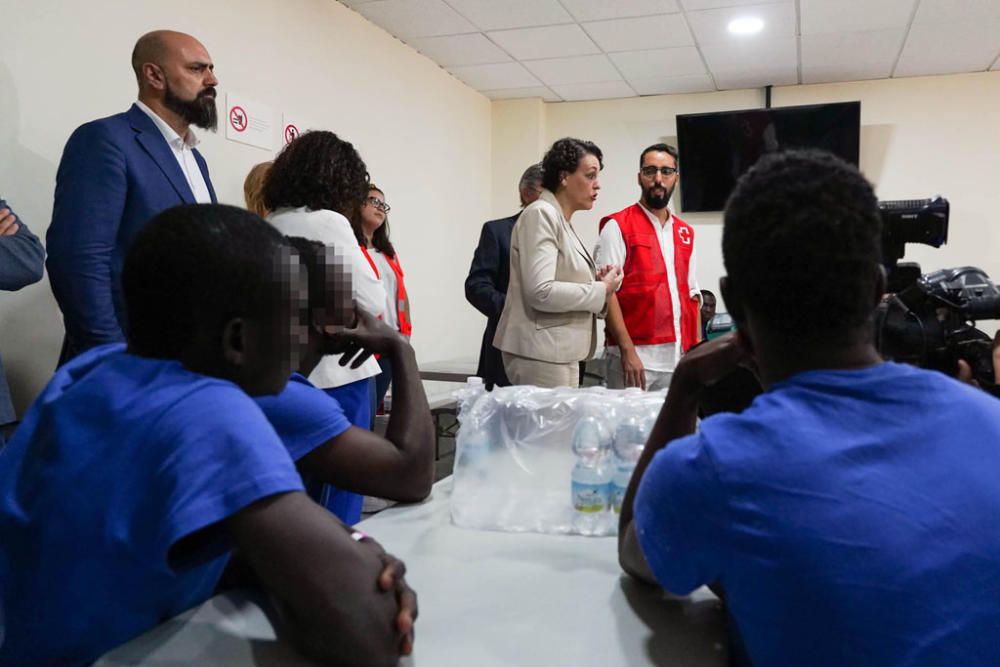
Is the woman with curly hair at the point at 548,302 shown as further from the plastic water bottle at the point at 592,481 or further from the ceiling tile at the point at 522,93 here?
the ceiling tile at the point at 522,93

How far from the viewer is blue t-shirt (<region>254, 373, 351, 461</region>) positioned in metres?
1.03

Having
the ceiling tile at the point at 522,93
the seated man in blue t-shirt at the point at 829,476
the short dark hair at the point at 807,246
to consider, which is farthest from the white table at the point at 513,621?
the ceiling tile at the point at 522,93

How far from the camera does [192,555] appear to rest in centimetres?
70

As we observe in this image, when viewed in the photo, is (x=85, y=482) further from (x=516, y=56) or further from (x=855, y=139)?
(x=855, y=139)

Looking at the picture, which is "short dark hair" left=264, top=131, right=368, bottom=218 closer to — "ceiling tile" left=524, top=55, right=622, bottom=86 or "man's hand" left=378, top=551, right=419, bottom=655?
"man's hand" left=378, top=551, right=419, bottom=655

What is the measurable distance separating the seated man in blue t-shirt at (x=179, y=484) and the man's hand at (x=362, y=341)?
48 centimetres

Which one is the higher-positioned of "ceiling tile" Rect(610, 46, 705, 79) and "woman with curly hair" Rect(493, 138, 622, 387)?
"ceiling tile" Rect(610, 46, 705, 79)

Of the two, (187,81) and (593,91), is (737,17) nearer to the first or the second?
(593,91)

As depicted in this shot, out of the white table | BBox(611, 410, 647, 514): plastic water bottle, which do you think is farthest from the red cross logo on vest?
the white table

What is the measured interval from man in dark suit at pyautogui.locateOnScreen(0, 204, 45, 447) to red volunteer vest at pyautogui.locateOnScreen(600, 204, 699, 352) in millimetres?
1885

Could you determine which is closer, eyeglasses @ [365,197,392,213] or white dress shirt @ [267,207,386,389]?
white dress shirt @ [267,207,386,389]

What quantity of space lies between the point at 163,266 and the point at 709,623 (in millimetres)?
703

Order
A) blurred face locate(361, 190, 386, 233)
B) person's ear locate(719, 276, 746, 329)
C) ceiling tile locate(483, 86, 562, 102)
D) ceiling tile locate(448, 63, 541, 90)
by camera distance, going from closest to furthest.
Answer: person's ear locate(719, 276, 746, 329)
blurred face locate(361, 190, 386, 233)
ceiling tile locate(448, 63, 541, 90)
ceiling tile locate(483, 86, 562, 102)

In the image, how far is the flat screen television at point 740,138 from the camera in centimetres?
532
